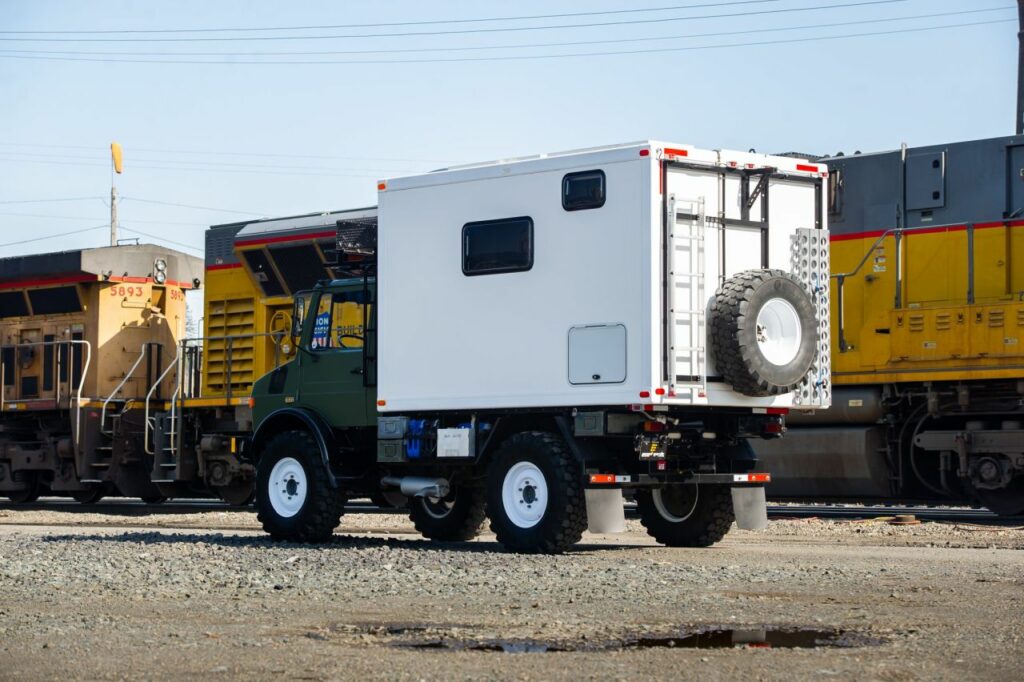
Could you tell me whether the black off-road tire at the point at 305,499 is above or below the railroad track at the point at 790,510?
above

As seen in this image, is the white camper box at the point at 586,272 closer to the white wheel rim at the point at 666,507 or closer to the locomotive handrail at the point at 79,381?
the white wheel rim at the point at 666,507

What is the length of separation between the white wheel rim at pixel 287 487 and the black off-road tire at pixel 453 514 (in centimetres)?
134

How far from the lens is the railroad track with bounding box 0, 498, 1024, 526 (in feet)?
61.2

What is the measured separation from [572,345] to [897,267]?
6.85m

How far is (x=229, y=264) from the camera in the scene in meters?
22.3

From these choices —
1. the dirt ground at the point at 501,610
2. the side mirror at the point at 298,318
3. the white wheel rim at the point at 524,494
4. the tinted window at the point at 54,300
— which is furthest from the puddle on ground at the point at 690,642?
the tinted window at the point at 54,300

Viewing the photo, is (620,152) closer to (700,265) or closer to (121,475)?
(700,265)

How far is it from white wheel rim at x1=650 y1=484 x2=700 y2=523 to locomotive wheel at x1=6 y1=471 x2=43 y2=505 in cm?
1351

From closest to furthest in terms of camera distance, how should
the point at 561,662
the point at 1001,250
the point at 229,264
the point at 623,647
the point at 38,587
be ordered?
the point at 561,662
the point at 623,647
the point at 38,587
the point at 1001,250
the point at 229,264

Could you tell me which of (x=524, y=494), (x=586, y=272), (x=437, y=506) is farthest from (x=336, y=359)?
(x=586, y=272)

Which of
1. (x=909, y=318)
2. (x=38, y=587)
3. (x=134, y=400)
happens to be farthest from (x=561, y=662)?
(x=134, y=400)

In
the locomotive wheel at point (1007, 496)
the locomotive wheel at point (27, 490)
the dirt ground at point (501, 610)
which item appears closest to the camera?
the dirt ground at point (501, 610)

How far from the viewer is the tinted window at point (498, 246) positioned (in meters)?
13.5

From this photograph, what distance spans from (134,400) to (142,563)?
11.8m
